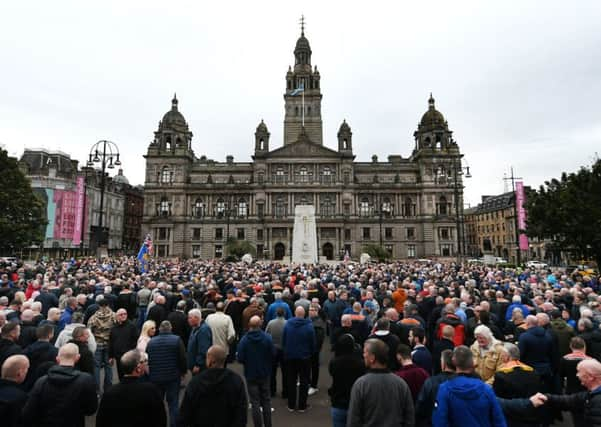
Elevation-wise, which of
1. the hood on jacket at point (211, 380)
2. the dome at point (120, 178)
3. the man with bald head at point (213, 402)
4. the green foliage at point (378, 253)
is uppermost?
the dome at point (120, 178)

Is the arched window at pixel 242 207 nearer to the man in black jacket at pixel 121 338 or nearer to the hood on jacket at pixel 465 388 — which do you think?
the man in black jacket at pixel 121 338

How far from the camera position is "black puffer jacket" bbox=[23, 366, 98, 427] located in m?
4.18

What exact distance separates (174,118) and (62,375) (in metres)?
67.0

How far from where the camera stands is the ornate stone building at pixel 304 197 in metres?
63.6

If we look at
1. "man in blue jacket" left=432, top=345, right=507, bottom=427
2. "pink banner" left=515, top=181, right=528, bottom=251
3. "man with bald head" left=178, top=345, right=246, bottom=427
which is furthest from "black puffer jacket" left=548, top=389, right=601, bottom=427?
"pink banner" left=515, top=181, right=528, bottom=251

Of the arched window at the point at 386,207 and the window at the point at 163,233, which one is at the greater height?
the arched window at the point at 386,207

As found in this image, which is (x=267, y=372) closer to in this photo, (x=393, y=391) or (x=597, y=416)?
(x=393, y=391)

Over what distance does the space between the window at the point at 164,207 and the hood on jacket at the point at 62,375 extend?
6409 centimetres

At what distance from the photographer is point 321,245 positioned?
6272 centimetres

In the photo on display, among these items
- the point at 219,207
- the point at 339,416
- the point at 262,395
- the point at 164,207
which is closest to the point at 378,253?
the point at 219,207

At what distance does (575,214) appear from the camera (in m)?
24.7

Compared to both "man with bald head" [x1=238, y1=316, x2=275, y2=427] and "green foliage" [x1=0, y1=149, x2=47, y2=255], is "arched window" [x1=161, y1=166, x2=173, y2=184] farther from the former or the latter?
"man with bald head" [x1=238, y1=316, x2=275, y2=427]

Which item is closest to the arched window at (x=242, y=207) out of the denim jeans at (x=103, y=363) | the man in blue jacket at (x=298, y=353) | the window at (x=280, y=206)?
the window at (x=280, y=206)

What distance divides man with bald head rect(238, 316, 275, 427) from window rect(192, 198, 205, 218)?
60910 millimetres
